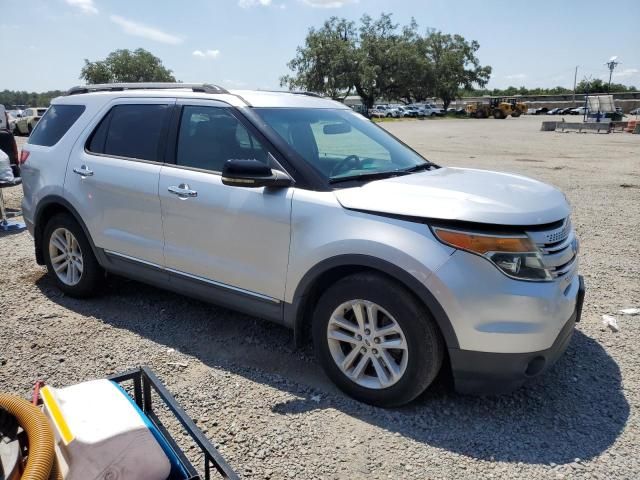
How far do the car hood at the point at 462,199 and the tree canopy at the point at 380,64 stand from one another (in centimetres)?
7240

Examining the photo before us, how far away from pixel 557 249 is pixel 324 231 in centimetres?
129

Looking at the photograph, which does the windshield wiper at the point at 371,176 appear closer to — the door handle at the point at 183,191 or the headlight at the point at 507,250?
the headlight at the point at 507,250

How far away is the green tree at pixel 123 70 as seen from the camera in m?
76.6

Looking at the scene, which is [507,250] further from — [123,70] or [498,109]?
[123,70]

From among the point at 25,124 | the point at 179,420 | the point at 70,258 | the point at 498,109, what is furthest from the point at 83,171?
the point at 498,109

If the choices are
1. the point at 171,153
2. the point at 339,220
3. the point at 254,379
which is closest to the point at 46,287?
the point at 171,153

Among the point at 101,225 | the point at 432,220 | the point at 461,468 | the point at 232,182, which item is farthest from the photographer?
the point at 101,225

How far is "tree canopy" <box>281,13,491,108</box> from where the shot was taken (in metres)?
74.7

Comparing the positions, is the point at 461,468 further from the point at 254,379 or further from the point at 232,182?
the point at 232,182

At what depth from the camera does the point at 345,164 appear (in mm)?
3609

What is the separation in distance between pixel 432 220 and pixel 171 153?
2106mm

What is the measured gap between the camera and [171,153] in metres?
3.92

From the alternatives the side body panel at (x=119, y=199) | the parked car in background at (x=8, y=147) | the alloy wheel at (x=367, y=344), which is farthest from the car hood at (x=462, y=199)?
the parked car in background at (x=8, y=147)

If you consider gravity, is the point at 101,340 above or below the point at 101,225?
below
